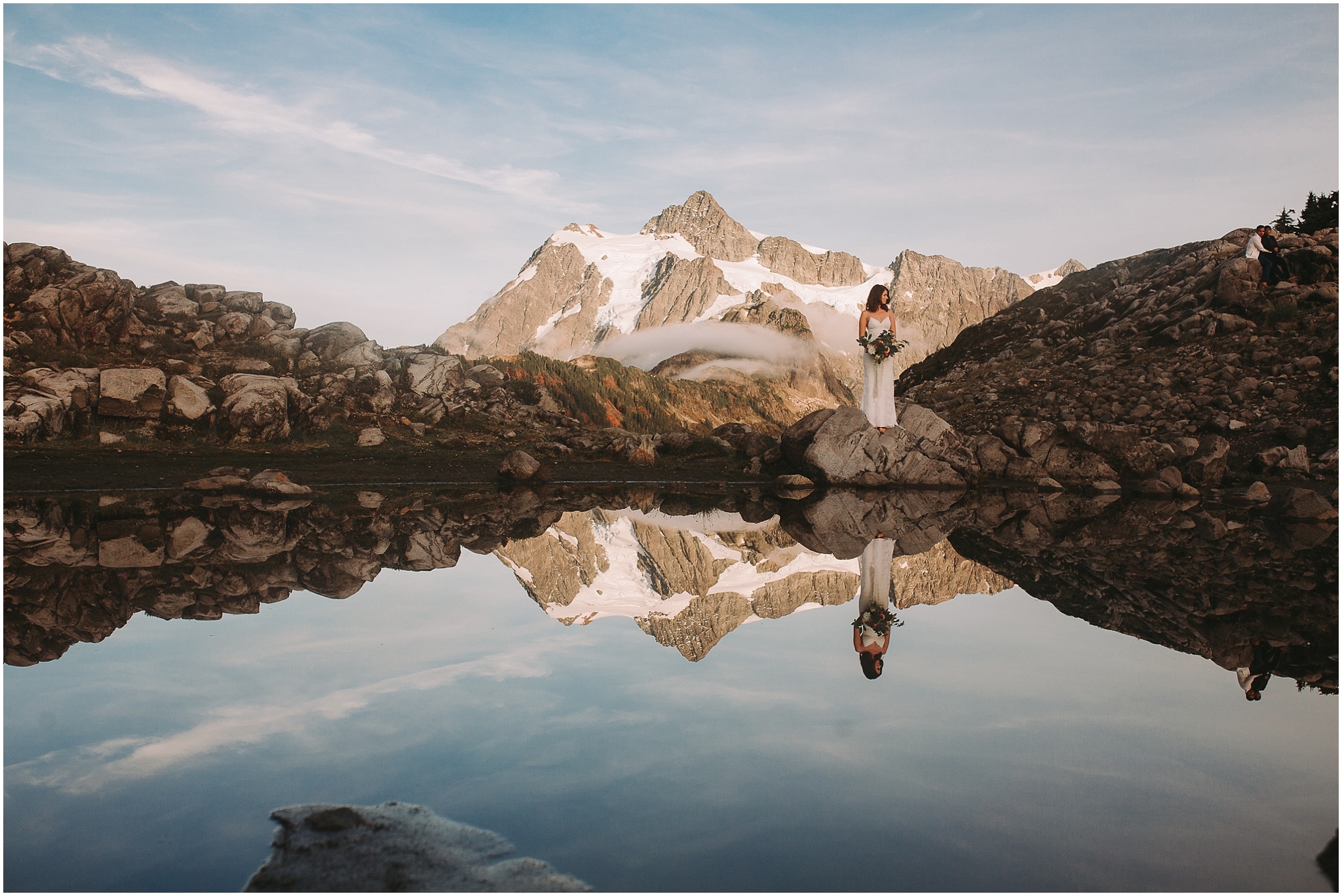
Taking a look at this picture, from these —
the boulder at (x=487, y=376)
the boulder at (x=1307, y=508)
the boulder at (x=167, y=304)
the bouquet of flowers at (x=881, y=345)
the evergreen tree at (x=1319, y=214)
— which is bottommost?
the boulder at (x=1307, y=508)

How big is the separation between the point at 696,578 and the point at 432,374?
3188 centimetres

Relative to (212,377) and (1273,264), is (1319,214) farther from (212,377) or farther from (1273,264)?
(212,377)

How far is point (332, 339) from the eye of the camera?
138 ft

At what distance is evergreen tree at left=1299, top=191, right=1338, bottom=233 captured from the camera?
4709 cm

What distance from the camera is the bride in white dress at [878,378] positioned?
106 feet

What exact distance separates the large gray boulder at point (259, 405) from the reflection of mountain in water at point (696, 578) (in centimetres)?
1991

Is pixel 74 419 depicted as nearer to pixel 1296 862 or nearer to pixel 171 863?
pixel 171 863

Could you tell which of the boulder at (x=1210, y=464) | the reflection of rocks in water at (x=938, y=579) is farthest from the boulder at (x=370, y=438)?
the boulder at (x=1210, y=464)

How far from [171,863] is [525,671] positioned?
373 cm

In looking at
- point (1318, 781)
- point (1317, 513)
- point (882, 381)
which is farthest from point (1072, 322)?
point (1318, 781)

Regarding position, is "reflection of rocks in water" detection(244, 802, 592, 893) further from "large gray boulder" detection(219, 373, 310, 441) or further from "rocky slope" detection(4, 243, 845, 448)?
"large gray boulder" detection(219, 373, 310, 441)

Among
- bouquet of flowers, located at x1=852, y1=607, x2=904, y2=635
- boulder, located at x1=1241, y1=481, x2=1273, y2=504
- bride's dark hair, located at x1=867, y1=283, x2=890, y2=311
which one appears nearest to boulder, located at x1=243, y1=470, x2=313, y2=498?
bouquet of flowers, located at x1=852, y1=607, x2=904, y2=635

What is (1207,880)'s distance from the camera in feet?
14.9

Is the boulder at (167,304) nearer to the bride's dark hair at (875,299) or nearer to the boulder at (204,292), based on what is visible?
the boulder at (204,292)
